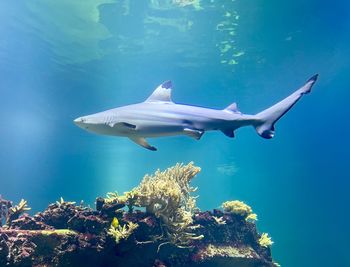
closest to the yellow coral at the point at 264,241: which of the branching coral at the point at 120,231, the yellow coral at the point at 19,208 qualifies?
the branching coral at the point at 120,231

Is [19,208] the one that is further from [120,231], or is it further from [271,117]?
[271,117]

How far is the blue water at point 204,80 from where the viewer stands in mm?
19375

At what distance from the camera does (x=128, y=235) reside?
22.1 feet

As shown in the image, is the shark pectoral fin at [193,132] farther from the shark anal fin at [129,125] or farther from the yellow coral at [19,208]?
the yellow coral at [19,208]

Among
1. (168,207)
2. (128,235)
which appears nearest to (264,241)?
(168,207)

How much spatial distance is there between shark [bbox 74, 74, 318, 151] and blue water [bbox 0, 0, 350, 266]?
12.7m

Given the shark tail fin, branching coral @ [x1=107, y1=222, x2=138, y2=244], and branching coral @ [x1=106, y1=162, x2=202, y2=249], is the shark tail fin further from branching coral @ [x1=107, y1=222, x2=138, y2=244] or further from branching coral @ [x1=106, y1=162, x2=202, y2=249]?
branching coral @ [x1=107, y1=222, x2=138, y2=244]

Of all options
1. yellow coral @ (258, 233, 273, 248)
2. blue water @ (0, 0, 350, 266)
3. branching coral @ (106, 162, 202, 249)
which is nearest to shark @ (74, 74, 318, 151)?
branching coral @ (106, 162, 202, 249)

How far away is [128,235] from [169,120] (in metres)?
2.62

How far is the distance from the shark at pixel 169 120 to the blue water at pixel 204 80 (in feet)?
41.7

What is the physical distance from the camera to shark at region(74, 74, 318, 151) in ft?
19.5

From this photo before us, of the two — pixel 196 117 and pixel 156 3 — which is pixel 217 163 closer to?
pixel 156 3

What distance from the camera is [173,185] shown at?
8.13 metres

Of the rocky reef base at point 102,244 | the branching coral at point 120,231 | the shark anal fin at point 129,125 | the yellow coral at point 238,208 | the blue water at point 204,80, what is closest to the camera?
the shark anal fin at point 129,125
